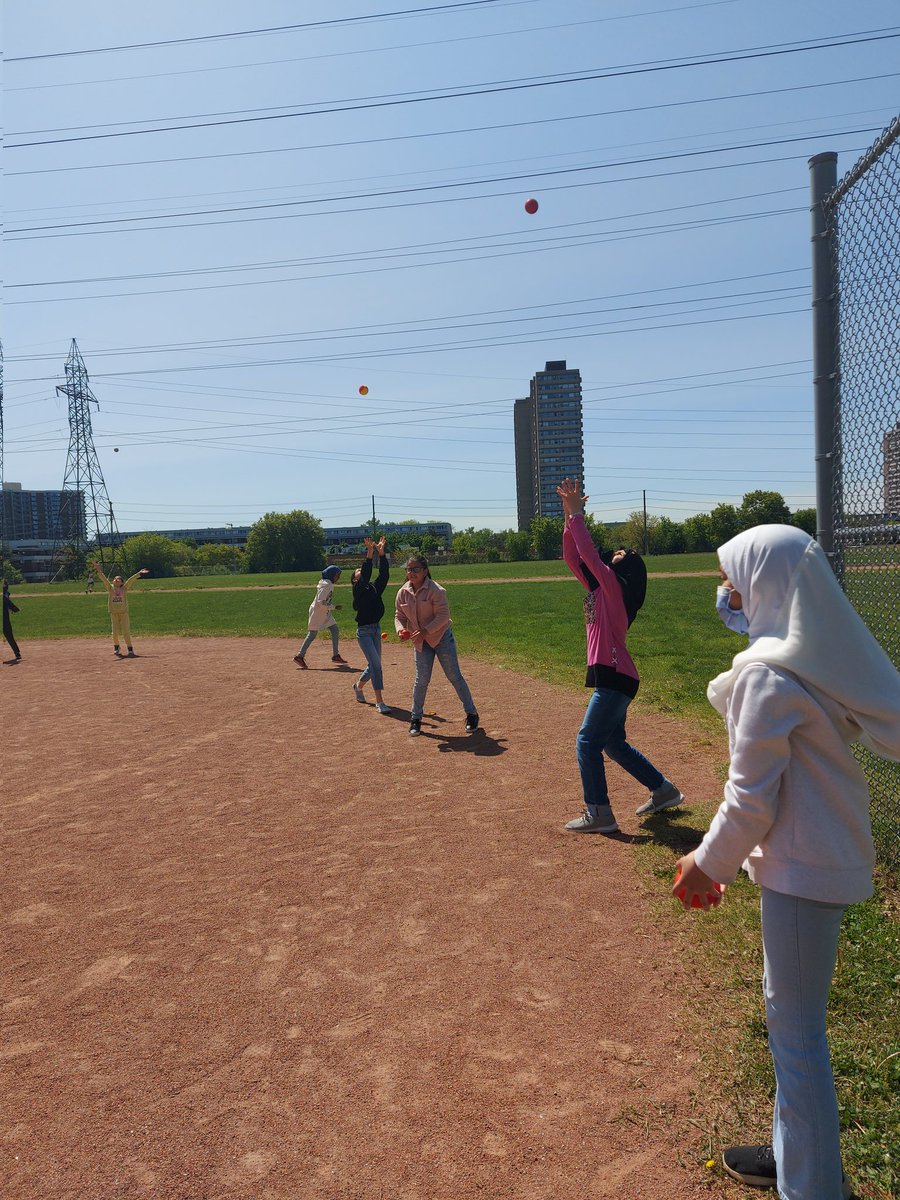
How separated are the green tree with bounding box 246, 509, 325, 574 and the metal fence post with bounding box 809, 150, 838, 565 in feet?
377

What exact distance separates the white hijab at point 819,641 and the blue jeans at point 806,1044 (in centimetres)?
55

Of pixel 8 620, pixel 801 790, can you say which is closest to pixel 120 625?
pixel 8 620

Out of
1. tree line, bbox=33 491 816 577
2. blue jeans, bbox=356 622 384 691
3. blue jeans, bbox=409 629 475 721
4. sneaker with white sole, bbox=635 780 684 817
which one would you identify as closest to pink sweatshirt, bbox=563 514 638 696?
sneaker with white sole, bbox=635 780 684 817

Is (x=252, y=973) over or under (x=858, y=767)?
under

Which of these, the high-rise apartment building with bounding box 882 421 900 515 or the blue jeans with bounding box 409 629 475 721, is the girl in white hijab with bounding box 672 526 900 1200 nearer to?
the high-rise apartment building with bounding box 882 421 900 515

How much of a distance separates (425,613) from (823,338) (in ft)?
18.1

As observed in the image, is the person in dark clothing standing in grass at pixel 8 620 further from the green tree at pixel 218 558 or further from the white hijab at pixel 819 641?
the green tree at pixel 218 558

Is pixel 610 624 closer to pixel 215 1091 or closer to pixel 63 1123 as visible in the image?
pixel 215 1091

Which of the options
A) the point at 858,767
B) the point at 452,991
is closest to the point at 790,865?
the point at 858,767

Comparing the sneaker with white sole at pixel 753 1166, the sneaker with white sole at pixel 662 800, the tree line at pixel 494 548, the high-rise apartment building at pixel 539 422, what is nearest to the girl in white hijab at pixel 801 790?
the sneaker with white sole at pixel 753 1166

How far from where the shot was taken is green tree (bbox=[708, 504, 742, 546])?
109 m

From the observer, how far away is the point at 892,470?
439 cm

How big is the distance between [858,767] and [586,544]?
3.44 meters

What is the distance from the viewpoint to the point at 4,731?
435 inches
